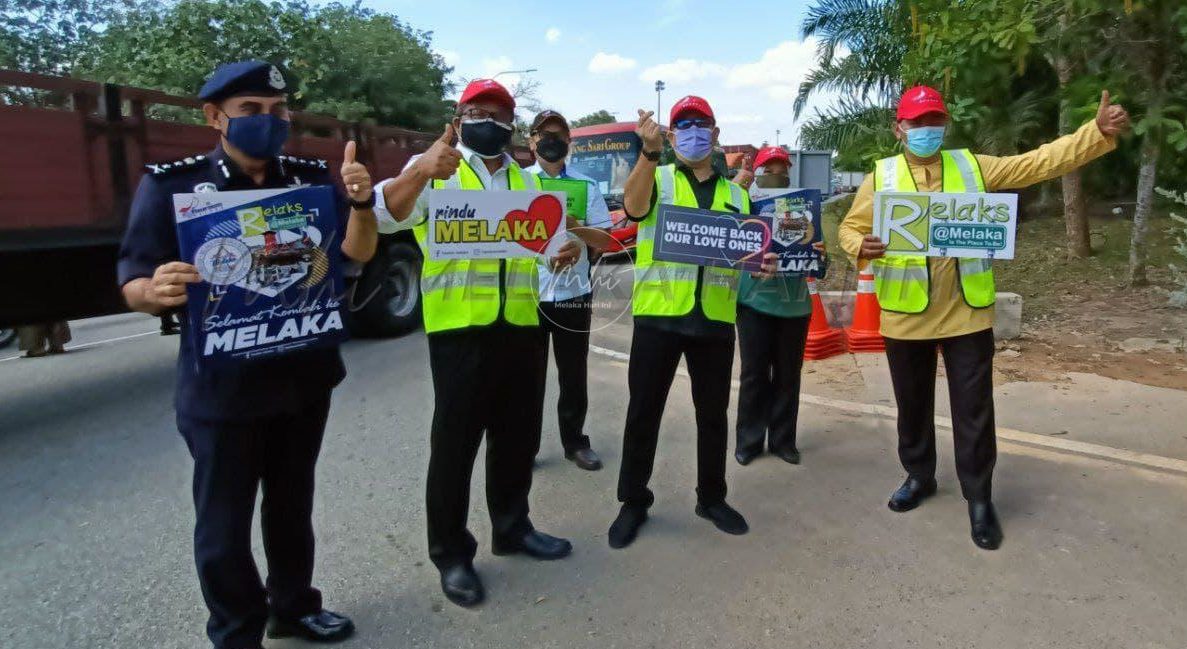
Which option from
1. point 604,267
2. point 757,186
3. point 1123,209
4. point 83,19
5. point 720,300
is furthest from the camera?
point 83,19

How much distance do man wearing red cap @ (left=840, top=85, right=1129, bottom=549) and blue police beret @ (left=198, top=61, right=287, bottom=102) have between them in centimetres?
268

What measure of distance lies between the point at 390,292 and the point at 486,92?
6005 millimetres

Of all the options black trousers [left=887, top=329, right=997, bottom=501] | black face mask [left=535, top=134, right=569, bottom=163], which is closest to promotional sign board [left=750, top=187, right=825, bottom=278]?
black trousers [left=887, top=329, right=997, bottom=501]

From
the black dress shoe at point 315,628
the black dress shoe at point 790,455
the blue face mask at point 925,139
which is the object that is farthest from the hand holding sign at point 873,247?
the black dress shoe at point 315,628

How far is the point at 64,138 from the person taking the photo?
18.5ft

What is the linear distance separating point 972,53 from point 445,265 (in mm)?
5480

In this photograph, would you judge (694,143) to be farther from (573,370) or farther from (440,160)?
(573,370)

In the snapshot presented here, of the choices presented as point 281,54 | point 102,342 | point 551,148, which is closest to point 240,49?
point 281,54

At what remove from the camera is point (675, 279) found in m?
3.65

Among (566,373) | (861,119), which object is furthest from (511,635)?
(861,119)

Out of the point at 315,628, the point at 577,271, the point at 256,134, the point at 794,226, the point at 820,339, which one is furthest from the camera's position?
the point at 820,339

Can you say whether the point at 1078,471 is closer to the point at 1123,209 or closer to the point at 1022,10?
the point at 1022,10

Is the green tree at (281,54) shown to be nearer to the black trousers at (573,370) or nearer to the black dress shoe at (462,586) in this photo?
the black trousers at (573,370)

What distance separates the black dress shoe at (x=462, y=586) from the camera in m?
3.19
